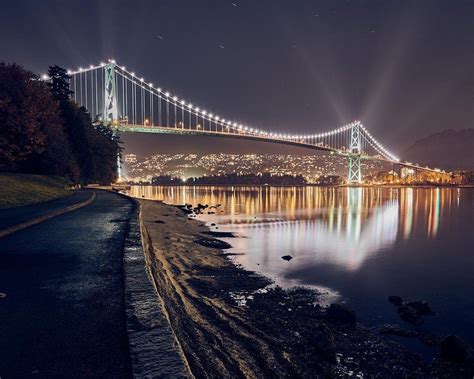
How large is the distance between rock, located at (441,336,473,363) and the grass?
1512cm

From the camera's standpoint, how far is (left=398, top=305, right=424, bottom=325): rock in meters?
7.17

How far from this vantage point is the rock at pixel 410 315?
23.5ft

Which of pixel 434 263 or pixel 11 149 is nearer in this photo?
pixel 434 263

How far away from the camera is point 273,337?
5.33 meters

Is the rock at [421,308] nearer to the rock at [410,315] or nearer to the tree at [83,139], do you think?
the rock at [410,315]

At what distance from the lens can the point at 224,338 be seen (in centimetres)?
479

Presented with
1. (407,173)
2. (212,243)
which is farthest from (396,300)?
(407,173)

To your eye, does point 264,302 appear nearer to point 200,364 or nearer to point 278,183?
point 200,364

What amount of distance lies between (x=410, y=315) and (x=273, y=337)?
3639mm

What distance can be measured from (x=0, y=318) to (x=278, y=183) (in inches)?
6038

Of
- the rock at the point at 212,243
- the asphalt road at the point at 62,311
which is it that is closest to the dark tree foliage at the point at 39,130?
the rock at the point at 212,243

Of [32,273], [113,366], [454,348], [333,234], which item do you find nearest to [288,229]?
[333,234]

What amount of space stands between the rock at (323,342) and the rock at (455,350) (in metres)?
2.01

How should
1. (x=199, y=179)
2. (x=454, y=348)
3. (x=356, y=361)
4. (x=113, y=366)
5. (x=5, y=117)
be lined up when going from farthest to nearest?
(x=199, y=179), (x=5, y=117), (x=454, y=348), (x=356, y=361), (x=113, y=366)
